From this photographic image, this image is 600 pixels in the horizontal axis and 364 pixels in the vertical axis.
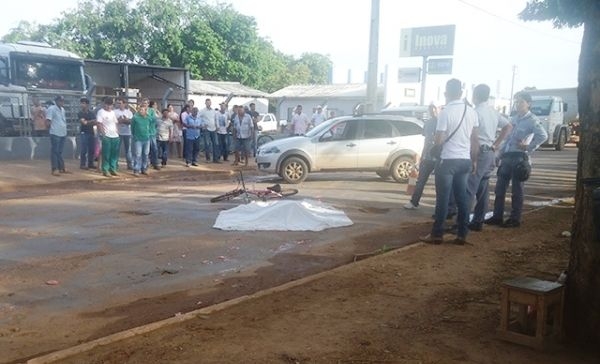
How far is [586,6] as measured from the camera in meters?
3.80

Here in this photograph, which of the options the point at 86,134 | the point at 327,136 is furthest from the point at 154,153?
the point at 327,136

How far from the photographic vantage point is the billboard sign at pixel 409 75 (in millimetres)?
44594

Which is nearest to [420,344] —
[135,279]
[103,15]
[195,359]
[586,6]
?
[195,359]

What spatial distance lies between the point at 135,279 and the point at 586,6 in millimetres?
4668

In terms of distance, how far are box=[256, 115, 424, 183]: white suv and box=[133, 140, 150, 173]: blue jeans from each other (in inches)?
124

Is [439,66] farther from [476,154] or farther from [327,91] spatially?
[476,154]

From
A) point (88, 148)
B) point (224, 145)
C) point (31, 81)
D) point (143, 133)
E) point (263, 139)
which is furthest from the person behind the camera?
point (263, 139)

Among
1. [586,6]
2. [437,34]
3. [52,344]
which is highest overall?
[437,34]

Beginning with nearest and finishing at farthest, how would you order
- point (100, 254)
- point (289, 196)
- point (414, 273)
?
1. point (414, 273)
2. point (100, 254)
3. point (289, 196)

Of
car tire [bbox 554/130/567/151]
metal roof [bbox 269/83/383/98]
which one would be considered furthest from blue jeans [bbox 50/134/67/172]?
metal roof [bbox 269/83/383/98]

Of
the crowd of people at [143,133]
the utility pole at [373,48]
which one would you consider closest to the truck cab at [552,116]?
the utility pole at [373,48]

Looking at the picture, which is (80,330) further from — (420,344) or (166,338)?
(420,344)

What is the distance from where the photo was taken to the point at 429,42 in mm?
41406

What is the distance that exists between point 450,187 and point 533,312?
2.95m
